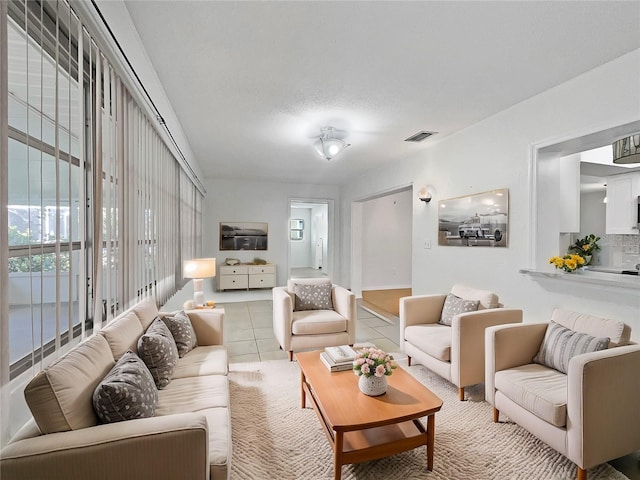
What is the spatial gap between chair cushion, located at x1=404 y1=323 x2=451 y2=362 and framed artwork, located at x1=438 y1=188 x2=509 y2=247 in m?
1.11

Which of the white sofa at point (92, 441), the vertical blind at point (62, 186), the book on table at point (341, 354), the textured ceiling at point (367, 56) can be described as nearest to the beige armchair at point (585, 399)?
the book on table at point (341, 354)

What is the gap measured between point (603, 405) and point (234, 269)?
6.35 meters

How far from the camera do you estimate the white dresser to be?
6918 mm

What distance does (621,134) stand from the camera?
2.38 metres

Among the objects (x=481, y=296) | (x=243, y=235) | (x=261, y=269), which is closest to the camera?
(x=481, y=296)

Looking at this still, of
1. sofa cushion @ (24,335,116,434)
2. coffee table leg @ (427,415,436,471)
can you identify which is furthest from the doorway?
sofa cushion @ (24,335,116,434)

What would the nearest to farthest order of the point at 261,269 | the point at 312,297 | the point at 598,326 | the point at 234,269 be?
the point at 598,326, the point at 312,297, the point at 234,269, the point at 261,269

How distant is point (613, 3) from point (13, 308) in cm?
321

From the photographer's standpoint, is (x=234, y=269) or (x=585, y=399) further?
(x=234, y=269)

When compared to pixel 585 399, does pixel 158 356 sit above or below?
above

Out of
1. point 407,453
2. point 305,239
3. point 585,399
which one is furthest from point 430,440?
point 305,239

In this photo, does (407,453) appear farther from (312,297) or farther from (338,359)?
(312,297)

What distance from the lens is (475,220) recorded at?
354 centimetres

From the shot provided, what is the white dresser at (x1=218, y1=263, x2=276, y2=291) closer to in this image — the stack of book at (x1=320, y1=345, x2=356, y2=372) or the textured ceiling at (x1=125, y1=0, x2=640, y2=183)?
the textured ceiling at (x1=125, y1=0, x2=640, y2=183)
